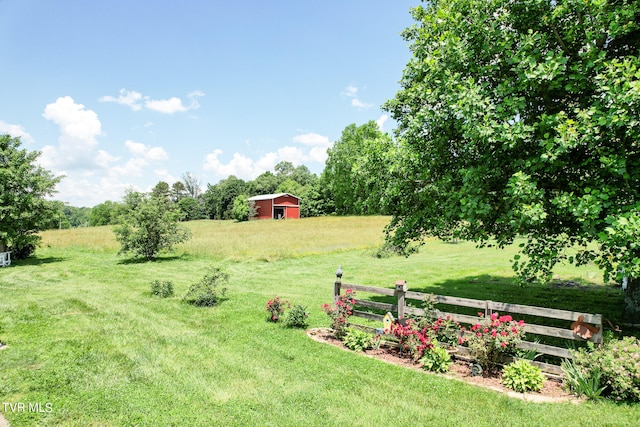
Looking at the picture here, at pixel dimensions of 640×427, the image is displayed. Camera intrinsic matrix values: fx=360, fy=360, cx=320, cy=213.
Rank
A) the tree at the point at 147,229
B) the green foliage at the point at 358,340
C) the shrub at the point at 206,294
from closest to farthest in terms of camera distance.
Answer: the green foliage at the point at 358,340 → the shrub at the point at 206,294 → the tree at the point at 147,229

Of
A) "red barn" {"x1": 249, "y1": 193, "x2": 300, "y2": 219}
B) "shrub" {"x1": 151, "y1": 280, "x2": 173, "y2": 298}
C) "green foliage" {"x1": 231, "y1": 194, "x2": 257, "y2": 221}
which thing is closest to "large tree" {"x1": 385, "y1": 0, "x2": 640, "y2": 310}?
"shrub" {"x1": 151, "y1": 280, "x2": 173, "y2": 298}

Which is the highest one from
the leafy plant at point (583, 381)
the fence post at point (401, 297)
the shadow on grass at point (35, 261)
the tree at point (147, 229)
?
the tree at point (147, 229)

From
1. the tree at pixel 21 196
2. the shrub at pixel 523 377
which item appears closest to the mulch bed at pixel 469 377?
the shrub at pixel 523 377

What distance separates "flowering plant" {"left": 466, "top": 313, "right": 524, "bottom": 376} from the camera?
661 cm

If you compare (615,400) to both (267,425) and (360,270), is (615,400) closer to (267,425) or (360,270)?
(267,425)

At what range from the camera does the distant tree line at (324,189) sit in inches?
467

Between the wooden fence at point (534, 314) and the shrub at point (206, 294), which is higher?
the wooden fence at point (534, 314)

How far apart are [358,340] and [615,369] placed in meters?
4.60

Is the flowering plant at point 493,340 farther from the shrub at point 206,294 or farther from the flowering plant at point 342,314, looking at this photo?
the shrub at point 206,294

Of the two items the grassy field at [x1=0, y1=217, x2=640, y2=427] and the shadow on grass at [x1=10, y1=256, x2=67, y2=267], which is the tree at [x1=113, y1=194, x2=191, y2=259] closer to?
the shadow on grass at [x1=10, y1=256, x2=67, y2=267]

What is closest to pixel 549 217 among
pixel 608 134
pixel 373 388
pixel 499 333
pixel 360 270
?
pixel 608 134

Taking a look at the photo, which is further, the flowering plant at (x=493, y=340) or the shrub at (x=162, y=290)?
the shrub at (x=162, y=290)

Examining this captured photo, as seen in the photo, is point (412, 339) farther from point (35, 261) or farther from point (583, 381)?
point (35, 261)

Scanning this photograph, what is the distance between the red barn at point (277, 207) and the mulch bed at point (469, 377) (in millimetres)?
63060
